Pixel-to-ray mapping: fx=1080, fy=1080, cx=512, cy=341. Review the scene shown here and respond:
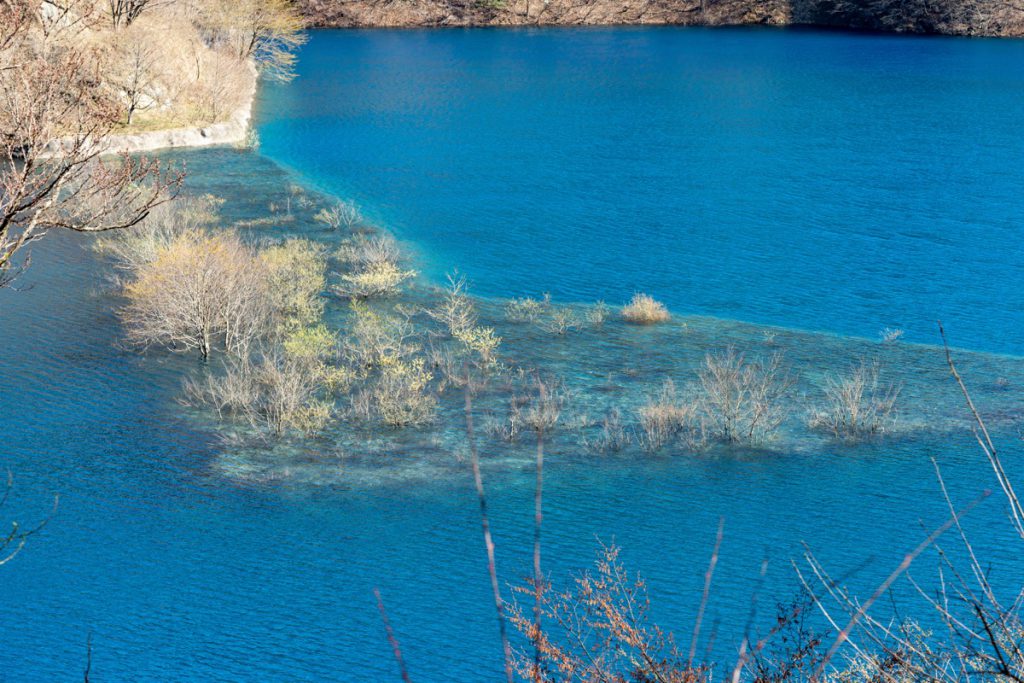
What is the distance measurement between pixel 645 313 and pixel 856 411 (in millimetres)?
5759

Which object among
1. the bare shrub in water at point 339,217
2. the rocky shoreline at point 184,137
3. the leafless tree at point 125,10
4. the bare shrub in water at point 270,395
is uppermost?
the leafless tree at point 125,10

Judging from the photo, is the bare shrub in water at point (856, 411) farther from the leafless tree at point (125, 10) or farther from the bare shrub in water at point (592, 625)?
the leafless tree at point (125, 10)

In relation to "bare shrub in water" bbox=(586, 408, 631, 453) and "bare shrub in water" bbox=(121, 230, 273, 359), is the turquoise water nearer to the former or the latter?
"bare shrub in water" bbox=(586, 408, 631, 453)

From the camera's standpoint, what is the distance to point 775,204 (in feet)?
99.5

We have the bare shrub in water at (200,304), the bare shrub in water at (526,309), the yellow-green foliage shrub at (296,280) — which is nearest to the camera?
the bare shrub in water at (200,304)

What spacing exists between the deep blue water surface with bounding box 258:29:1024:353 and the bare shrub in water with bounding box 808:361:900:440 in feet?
12.1

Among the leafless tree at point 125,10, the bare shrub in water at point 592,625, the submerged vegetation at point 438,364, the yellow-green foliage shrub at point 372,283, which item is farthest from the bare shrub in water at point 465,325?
the leafless tree at point 125,10

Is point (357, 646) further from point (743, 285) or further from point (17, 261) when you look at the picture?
point (17, 261)

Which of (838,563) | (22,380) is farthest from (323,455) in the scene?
(838,563)

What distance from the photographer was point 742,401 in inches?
666

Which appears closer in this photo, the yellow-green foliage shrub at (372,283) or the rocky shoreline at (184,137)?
the yellow-green foliage shrub at (372,283)

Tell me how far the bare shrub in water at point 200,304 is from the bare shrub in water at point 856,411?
9998mm

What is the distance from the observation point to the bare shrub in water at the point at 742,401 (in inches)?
649

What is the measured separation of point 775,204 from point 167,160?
18.8 meters
